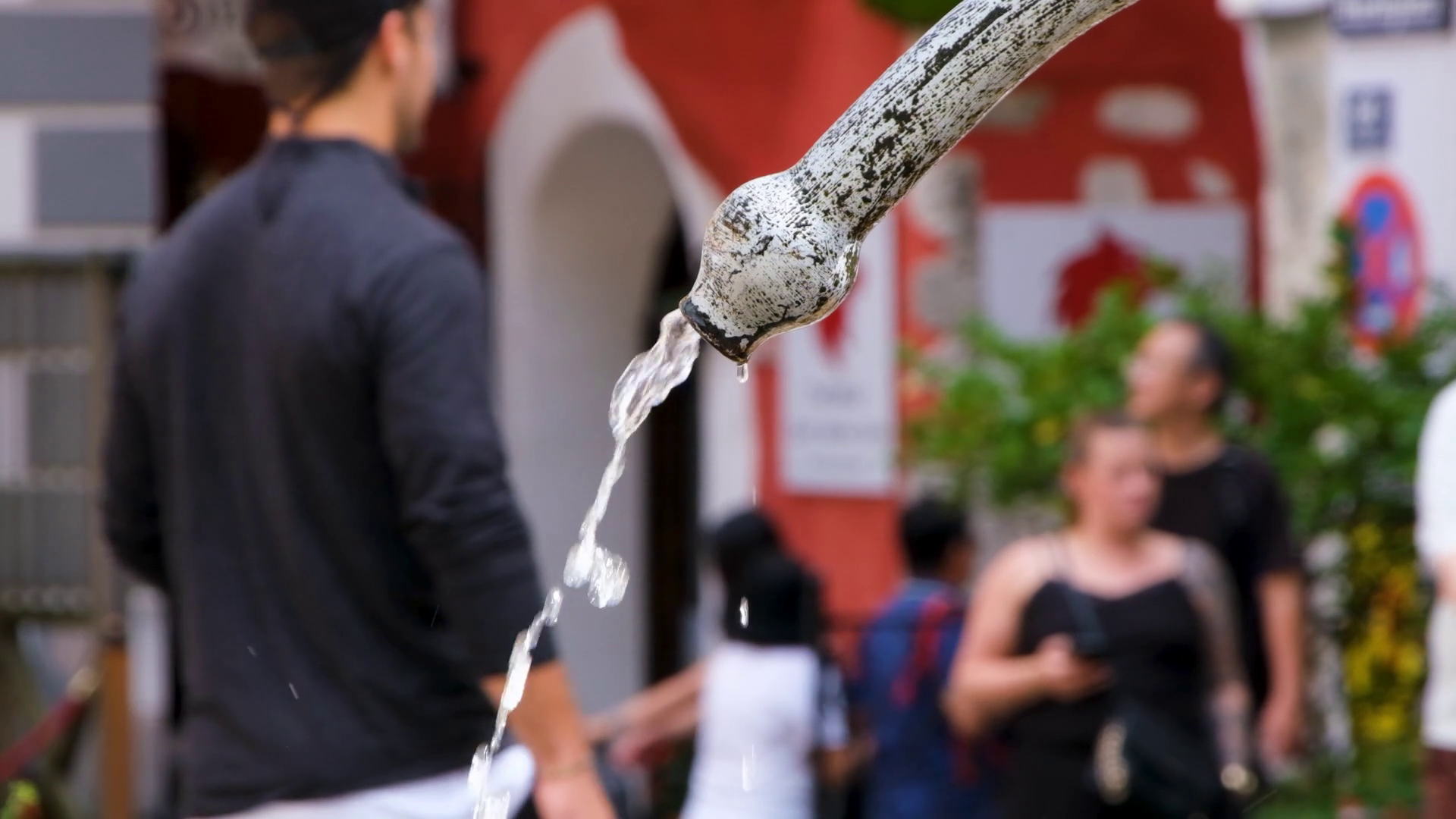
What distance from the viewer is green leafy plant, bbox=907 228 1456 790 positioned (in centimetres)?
581

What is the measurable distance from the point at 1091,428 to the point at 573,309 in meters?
5.79

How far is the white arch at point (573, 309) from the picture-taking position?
33.3 feet

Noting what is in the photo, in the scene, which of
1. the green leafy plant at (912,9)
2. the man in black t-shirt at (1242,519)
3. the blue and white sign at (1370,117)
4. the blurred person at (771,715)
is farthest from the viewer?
the green leafy plant at (912,9)

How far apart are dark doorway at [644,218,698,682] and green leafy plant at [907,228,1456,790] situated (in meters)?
4.66

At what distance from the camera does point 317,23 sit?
2779 mm

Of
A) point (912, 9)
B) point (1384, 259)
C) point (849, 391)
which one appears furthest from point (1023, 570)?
point (849, 391)

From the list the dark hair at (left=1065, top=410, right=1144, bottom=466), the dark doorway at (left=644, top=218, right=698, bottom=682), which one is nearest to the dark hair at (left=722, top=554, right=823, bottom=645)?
the dark hair at (left=1065, top=410, right=1144, bottom=466)

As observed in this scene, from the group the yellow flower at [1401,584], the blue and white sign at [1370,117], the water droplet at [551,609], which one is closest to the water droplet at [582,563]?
the water droplet at [551,609]

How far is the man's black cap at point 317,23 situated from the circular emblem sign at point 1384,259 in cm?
386

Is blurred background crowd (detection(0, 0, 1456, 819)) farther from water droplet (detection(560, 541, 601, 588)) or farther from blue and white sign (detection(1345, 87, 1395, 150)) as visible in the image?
water droplet (detection(560, 541, 601, 588))

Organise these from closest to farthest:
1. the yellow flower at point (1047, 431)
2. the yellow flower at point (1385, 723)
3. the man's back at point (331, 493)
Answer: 1. the man's back at point (331, 493)
2. the yellow flower at point (1385, 723)
3. the yellow flower at point (1047, 431)

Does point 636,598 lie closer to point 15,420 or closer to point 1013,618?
point 15,420

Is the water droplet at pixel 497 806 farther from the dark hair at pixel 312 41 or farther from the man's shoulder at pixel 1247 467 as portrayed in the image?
the man's shoulder at pixel 1247 467

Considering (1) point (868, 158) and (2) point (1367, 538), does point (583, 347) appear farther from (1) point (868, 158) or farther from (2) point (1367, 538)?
(1) point (868, 158)
